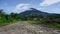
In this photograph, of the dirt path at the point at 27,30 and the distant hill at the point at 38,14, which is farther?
the distant hill at the point at 38,14

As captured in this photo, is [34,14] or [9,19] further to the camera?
[9,19]

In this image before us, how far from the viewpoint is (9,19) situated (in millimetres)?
8539

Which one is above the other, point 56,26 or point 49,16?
point 49,16

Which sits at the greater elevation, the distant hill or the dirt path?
the distant hill

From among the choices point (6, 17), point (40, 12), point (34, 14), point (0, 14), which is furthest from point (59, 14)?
point (0, 14)

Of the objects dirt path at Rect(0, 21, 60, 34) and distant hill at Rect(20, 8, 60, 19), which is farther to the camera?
distant hill at Rect(20, 8, 60, 19)

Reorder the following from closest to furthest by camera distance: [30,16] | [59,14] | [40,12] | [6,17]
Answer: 1. [59,14]
2. [40,12]
3. [30,16]
4. [6,17]

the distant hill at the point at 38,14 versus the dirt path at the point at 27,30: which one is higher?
the distant hill at the point at 38,14

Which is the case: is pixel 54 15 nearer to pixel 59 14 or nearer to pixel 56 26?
pixel 59 14

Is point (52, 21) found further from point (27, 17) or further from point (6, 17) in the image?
point (6, 17)

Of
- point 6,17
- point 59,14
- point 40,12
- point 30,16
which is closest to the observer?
point 59,14

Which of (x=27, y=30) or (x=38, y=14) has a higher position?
(x=38, y=14)

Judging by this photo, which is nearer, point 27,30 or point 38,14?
point 27,30

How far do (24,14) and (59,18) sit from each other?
1452 mm
